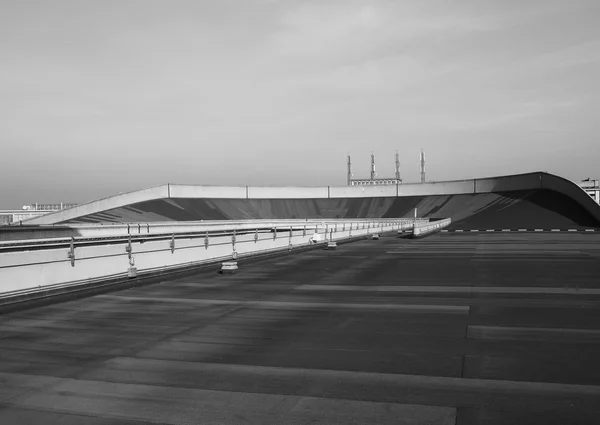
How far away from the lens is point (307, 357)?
7.80 meters

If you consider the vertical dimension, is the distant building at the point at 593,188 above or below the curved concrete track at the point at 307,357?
above

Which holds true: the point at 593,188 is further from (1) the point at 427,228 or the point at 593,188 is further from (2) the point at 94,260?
(2) the point at 94,260

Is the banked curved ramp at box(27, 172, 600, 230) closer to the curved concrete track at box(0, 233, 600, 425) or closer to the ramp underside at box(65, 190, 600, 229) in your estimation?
the ramp underside at box(65, 190, 600, 229)

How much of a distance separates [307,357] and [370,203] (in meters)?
113

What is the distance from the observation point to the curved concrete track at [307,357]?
5.66m

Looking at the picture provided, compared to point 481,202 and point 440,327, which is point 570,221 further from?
point 440,327

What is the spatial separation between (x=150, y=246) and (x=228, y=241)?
6791 millimetres

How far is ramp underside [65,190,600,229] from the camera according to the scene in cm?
7928

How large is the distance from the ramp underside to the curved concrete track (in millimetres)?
64953

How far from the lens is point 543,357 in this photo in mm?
7637

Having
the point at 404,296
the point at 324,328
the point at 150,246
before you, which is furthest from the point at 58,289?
the point at 404,296

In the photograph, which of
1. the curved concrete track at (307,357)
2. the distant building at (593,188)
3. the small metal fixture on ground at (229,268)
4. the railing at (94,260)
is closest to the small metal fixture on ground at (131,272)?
the railing at (94,260)

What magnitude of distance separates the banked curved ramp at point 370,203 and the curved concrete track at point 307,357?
66.6 m

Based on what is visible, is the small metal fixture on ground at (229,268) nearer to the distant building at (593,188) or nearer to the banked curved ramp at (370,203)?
the banked curved ramp at (370,203)
